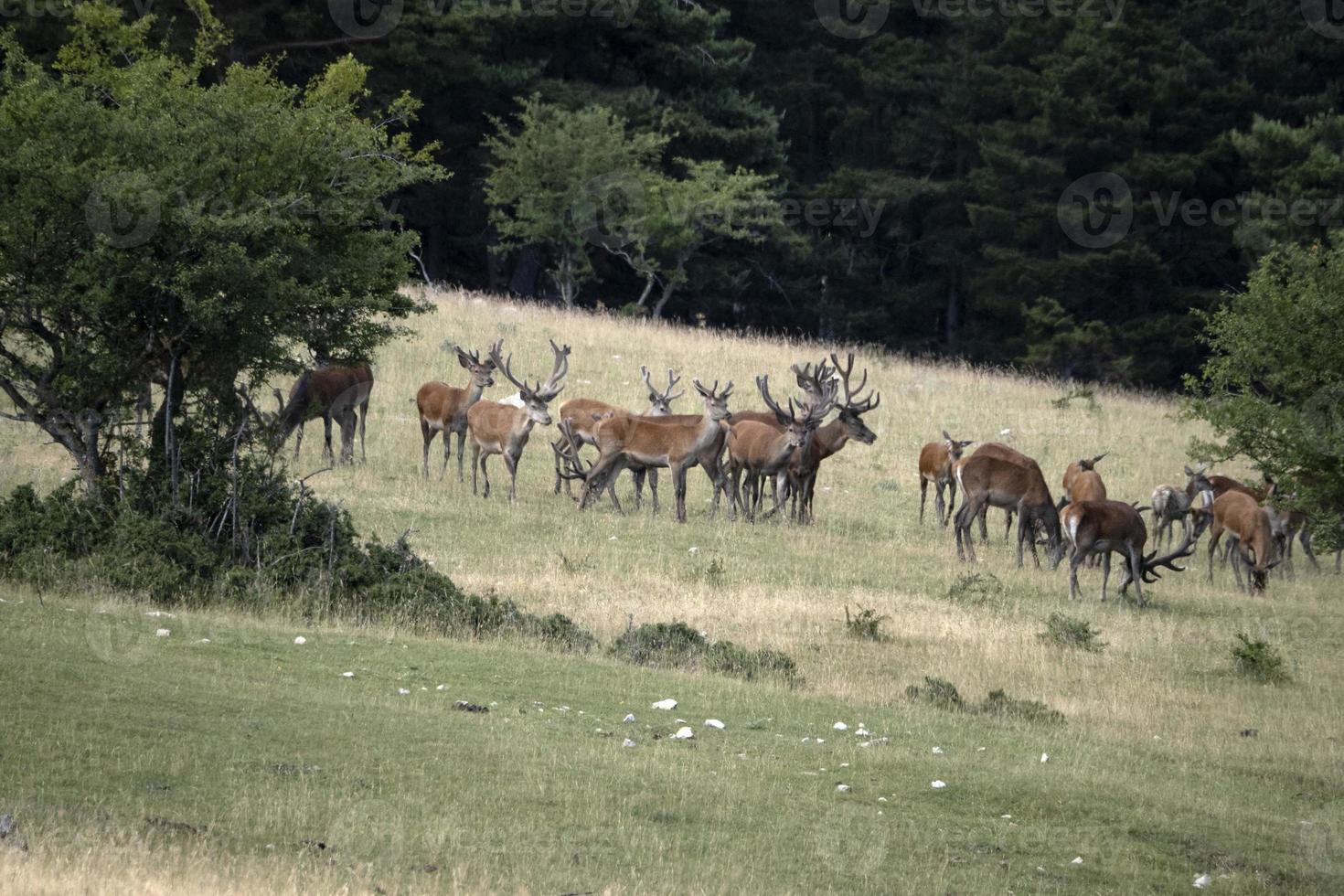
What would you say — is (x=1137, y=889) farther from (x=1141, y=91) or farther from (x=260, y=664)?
(x=1141, y=91)

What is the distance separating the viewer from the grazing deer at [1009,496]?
806 inches

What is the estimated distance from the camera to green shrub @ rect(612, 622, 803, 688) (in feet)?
43.3

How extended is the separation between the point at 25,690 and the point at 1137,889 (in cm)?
602

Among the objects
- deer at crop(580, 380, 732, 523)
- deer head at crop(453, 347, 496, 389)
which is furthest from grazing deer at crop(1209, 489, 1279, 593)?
deer head at crop(453, 347, 496, 389)

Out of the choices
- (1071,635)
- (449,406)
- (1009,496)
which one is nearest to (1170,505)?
(1009,496)

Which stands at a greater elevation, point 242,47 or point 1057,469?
point 242,47

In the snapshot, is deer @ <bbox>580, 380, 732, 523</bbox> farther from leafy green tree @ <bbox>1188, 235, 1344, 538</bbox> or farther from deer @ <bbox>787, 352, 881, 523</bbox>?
leafy green tree @ <bbox>1188, 235, 1344, 538</bbox>

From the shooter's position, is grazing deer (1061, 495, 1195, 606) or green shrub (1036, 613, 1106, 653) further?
grazing deer (1061, 495, 1195, 606)

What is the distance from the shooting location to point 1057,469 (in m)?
28.7

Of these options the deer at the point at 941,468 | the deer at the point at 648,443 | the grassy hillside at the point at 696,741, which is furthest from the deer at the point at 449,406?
the deer at the point at 941,468

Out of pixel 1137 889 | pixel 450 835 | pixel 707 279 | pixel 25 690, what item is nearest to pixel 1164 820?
pixel 1137 889

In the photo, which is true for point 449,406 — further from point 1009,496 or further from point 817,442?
point 1009,496

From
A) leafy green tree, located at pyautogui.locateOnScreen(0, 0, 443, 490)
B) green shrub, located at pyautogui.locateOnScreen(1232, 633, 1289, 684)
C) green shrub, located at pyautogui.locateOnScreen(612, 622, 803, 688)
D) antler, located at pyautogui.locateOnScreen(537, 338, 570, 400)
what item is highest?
leafy green tree, located at pyautogui.locateOnScreen(0, 0, 443, 490)

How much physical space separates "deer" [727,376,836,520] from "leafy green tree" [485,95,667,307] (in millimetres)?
17257
